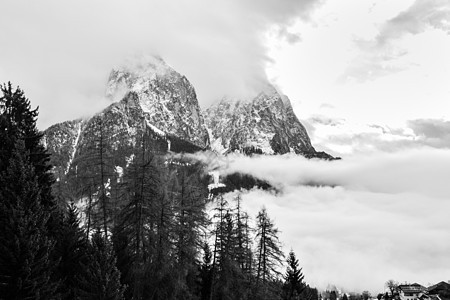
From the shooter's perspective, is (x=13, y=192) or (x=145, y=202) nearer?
(x=13, y=192)

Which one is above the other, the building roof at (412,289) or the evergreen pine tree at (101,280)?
the building roof at (412,289)

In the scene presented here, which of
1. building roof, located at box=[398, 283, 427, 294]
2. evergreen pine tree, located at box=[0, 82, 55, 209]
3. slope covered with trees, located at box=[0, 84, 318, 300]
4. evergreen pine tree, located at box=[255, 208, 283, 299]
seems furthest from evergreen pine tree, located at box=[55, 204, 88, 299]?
building roof, located at box=[398, 283, 427, 294]

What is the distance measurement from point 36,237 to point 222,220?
2459cm

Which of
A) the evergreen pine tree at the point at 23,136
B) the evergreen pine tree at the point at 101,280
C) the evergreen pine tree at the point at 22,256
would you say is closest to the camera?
the evergreen pine tree at the point at 22,256

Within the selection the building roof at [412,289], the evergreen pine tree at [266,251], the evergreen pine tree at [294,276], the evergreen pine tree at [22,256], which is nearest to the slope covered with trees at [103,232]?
the evergreen pine tree at [22,256]

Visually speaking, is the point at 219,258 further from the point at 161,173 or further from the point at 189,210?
the point at 161,173

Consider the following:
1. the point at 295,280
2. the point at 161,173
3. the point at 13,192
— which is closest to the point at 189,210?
the point at 161,173

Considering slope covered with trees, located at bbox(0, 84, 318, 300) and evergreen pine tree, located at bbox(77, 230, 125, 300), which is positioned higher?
slope covered with trees, located at bbox(0, 84, 318, 300)

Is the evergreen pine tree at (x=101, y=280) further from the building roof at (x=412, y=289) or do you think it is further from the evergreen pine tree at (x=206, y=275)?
the building roof at (x=412, y=289)

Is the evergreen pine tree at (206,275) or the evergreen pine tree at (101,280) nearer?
the evergreen pine tree at (101,280)

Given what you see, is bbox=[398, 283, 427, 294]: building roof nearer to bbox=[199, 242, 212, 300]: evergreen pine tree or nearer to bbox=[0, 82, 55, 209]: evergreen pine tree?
bbox=[199, 242, 212, 300]: evergreen pine tree

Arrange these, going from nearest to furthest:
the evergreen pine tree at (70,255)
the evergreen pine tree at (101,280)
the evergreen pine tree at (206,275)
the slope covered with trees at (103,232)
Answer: the slope covered with trees at (103,232) → the evergreen pine tree at (101,280) → the evergreen pine tree at (70,255) → the evergreen pine tree at (206,275)

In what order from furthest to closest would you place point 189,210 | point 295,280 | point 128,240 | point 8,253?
point 295,280 → point 189,210 → point 128,240 → point 8,253

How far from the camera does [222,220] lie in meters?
45.0
